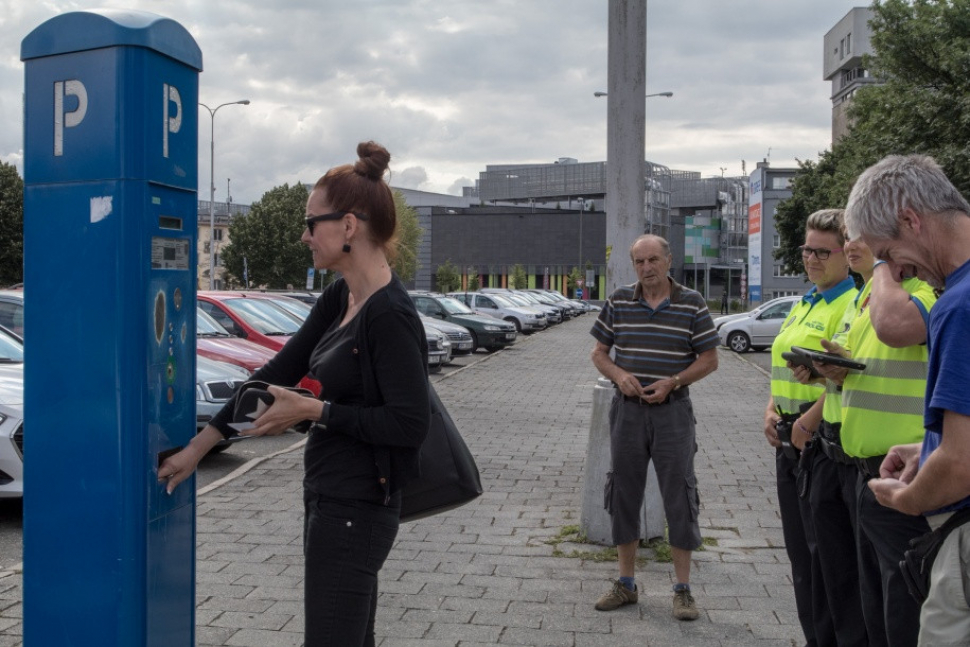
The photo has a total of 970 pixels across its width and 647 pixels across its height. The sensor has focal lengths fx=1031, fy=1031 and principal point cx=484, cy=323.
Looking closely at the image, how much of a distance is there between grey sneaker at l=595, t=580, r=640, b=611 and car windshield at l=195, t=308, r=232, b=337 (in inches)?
347

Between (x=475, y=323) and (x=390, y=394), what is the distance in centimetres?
2562

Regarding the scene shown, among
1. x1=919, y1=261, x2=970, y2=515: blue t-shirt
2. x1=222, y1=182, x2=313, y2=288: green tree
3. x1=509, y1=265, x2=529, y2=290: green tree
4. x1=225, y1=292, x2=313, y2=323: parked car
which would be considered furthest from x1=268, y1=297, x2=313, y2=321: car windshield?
x1=509, y1=265, x2=529, y2=290: green tree

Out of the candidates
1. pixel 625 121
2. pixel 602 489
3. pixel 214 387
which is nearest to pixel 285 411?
pixel 602 489

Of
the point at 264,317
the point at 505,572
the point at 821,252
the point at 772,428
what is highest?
the point at 821,252

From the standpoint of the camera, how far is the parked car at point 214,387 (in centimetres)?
978

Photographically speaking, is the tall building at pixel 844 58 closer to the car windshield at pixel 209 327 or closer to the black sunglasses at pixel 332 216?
the car windshield at pixel 209 327

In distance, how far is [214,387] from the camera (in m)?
10.1

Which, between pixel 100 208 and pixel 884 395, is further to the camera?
pixel 884 395

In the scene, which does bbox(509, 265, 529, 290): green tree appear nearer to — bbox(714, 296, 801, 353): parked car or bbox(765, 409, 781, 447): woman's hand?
bbox(714, 296, 801, 353): parked car

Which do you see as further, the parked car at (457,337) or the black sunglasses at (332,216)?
the parked car at (457,337)

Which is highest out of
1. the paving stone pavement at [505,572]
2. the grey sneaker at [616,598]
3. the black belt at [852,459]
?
the black belt at [852,459]

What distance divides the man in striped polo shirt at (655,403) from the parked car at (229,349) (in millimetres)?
7009

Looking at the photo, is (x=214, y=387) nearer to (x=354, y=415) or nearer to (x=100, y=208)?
(x=100, y=208)

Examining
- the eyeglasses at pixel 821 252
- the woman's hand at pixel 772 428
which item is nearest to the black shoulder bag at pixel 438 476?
the woman's hand at pixel 772 428
